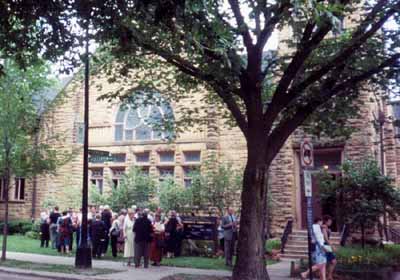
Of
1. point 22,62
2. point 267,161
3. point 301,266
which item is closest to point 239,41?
point 267,161

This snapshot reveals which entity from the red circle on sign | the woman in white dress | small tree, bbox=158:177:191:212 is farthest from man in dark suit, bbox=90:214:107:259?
the red circle on sign

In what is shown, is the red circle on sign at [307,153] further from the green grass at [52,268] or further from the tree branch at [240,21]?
the green grass at [52,268]

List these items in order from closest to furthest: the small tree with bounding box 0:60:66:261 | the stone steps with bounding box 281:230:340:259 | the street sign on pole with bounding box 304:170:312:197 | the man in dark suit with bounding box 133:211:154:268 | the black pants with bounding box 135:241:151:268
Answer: the street sign on pole with bounding box 304:170:312:197, the man in dark suit with bounding box 133:211:154:268, the black pants with bounding box 135:241:151:268, the small tree with bounding box 0:60:66:261, the stone steps with bounding box 281:230:340:259

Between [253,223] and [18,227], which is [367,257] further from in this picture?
[18,227]

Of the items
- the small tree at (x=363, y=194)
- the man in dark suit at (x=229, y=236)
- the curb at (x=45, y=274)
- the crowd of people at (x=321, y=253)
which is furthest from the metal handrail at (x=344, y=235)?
the curb at (x=45, y=274)

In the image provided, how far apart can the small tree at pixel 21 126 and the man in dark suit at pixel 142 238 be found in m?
4.54

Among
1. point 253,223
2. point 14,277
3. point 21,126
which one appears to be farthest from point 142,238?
point 21,126

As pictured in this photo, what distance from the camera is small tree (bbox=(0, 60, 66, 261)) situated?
18.1 meters

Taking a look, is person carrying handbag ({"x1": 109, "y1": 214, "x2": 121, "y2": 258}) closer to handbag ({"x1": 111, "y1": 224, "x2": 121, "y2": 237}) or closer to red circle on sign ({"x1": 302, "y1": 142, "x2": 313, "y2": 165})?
handbag ({"x1": 111, "y1": 224, "x2": 121, "y2": 237})

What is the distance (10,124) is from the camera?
18.2m

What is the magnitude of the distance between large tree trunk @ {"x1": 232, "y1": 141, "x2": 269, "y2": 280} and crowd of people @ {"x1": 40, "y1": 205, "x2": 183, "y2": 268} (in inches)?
198

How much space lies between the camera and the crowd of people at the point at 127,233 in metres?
17.3

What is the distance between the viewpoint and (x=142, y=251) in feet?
57.0

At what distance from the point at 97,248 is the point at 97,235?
62 centimetres
